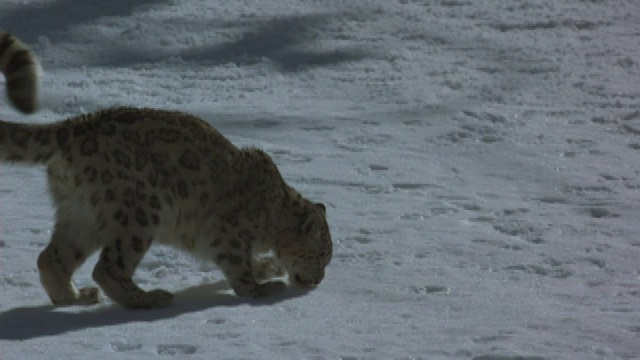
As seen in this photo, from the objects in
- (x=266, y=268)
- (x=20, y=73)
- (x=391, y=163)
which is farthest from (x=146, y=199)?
(x=391, y=163)

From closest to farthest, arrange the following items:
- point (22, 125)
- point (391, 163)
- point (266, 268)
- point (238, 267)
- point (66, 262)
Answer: point (22, 125) → point (66, 262) → point (238, 267) → point (266, 268) → point (391, 163)

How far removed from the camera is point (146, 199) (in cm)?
703

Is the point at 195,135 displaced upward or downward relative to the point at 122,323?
upward

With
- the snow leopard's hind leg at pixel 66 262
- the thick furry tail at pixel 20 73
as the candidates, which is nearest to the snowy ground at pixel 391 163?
the snow leopard's hind leg at pixel 66 262

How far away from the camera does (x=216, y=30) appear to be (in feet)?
44.5

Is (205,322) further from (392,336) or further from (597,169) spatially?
(597,169)

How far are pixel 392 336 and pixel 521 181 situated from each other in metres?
3.61

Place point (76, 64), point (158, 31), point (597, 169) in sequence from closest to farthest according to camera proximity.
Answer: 1. point (597, 169)
2. point (76, 64)
3. point (158, 31)

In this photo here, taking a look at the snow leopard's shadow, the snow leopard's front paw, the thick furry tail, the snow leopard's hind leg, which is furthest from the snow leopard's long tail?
the snow leopard's front paw

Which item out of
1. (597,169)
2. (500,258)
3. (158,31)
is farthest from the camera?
Result: (158,31)

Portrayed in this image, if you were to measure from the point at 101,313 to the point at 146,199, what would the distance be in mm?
556

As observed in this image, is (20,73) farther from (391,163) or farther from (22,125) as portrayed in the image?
(391,163)

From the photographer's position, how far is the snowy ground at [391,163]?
22.1 ft

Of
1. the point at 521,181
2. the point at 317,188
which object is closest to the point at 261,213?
the point at 317,188
